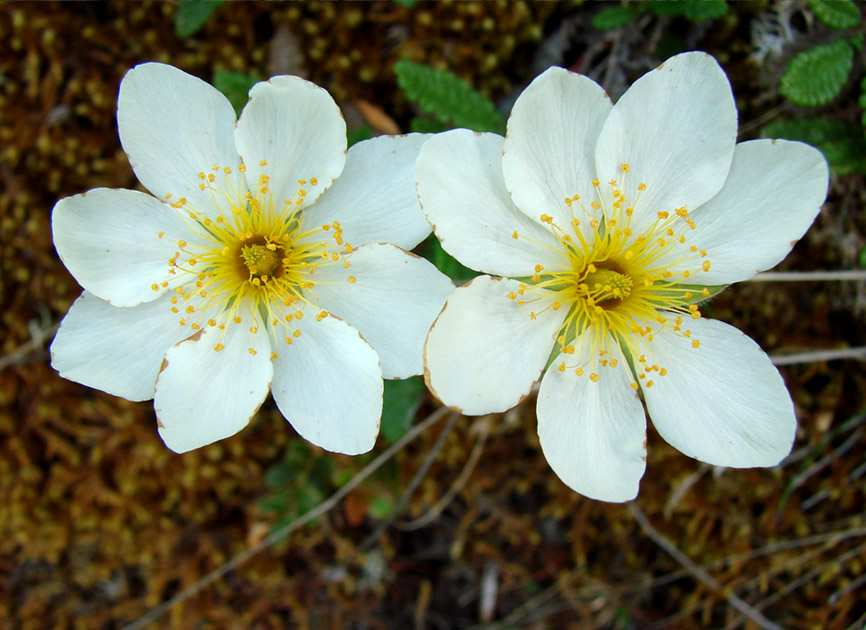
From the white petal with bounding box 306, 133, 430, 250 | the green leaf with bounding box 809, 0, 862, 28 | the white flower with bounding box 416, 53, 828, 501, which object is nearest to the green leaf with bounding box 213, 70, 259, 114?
the white petal with bounding box 306, 133, 430, 250

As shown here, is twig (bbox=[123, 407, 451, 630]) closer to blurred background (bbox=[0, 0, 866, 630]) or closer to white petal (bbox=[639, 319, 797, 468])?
blurred background (bbox=[0, 0, 866, 630])

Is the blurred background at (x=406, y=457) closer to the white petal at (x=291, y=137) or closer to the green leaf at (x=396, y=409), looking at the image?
the green leaf at (x=396, y=409)

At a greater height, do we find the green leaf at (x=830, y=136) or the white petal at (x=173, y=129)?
the green leaf at (x=830, y=136)

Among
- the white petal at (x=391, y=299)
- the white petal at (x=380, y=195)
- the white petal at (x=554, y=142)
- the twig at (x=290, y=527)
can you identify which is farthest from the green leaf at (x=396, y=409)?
the white petal at (x=554, y=142)

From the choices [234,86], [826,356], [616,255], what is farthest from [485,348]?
[826,356]

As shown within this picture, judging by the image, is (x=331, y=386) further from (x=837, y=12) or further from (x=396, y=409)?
(x=837, y=12)

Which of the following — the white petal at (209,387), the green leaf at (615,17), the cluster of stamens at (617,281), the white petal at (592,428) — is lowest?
the white petal at (209,387)
